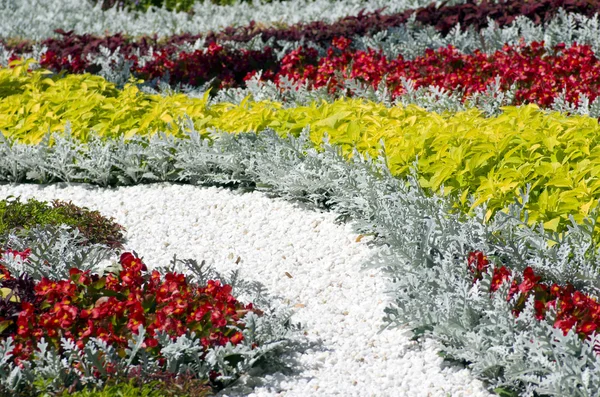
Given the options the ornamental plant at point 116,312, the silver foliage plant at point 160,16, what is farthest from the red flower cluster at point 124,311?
the silver foliage plant at point 160,16

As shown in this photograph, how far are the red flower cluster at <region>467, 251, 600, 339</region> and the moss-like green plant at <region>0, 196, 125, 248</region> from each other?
2.17 m

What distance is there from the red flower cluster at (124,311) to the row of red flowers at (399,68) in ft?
12.0

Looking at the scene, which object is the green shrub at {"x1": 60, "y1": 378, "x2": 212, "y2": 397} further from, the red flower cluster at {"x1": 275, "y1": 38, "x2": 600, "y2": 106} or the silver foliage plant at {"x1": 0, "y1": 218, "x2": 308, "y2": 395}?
the red flower cluster at {"x1": 275, "y1": 38, "x2": 600, "y2": 106}

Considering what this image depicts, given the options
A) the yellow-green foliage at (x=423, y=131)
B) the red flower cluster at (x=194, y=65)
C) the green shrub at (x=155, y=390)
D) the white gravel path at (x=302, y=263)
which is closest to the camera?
the green shrub at (x=155, y=390)

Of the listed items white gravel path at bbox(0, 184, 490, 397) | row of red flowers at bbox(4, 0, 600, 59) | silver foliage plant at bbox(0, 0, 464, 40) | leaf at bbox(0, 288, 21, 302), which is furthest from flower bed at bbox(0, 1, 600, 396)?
silver foliage plant at bbox(0, 0, 464, 40)

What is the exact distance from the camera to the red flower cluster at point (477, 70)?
662 cm

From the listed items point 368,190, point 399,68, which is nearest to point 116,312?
point 368,190

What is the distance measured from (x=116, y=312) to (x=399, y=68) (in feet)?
15.2

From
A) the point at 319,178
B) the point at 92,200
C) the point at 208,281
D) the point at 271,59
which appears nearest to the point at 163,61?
the point at 271,59

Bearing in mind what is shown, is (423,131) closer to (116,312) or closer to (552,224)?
(552,224)

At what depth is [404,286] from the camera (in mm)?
3984

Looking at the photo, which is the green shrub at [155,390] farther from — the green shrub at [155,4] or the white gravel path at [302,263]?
the green shrub at [155,4]

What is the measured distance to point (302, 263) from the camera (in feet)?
14.8

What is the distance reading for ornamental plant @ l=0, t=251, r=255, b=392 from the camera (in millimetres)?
3371
